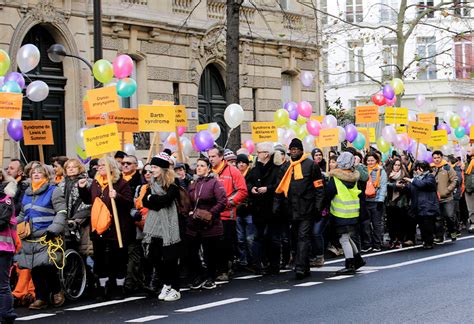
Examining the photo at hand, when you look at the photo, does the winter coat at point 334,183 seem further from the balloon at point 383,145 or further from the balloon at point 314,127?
the balloon at point 383,145

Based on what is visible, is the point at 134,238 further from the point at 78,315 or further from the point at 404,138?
the point at 404,138

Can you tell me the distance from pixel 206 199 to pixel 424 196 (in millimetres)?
6644

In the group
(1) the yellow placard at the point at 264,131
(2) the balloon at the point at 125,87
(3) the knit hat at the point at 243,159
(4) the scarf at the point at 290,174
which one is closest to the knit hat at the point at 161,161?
(4) the scarf at the point at 290,174

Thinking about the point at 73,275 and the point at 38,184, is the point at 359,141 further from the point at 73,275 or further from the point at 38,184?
the point at 38,184

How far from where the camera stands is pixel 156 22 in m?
28.5

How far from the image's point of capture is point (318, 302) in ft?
43.7

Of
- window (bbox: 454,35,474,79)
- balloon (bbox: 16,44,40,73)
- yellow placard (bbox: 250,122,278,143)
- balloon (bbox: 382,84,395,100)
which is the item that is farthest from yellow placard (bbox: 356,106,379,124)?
window (bbox: 454,35,474,79)

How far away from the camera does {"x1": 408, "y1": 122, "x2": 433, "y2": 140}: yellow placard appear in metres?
23.5

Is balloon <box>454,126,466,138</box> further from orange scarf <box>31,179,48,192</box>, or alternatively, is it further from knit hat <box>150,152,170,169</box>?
orange scarf <box>31,179,48,192</box>

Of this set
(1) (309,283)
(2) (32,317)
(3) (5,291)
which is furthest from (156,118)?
(3) (5,291)

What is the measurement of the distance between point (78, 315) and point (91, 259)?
2792 mm

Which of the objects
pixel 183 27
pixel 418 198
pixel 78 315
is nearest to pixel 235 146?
pixel 418 198

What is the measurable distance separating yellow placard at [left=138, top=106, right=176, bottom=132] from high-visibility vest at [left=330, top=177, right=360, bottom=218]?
2.80 metres

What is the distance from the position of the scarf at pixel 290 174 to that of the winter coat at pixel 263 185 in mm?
572
